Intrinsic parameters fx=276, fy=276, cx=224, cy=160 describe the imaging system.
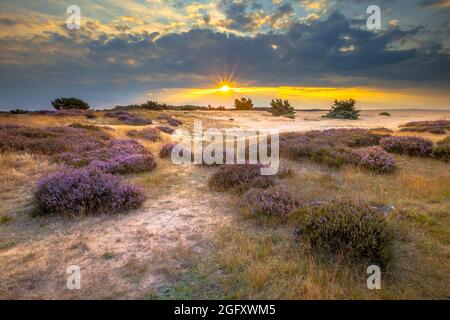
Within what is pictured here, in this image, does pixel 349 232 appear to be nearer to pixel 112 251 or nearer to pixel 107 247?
pixel 112 251

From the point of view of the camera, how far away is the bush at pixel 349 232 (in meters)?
4.36

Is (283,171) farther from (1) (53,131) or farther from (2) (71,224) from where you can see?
(1) (53,131)

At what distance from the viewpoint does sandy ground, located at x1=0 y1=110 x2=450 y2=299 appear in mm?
3879

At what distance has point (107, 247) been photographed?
4.96 m

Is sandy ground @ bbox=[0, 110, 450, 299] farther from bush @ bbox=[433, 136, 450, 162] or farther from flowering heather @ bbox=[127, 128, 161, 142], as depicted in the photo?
flowering heather @ bbox=[127, 128, 161, 142]

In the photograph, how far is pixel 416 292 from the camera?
3738 millimetres

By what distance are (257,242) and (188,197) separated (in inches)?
134

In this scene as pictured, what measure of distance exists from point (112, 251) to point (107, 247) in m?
0.21

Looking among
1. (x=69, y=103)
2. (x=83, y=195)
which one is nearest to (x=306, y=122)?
(x=83, y=195)

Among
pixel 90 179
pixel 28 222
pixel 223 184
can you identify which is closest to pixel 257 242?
pixel 223 184

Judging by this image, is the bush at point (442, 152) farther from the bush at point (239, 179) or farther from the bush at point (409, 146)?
the bush at point (239, 179)

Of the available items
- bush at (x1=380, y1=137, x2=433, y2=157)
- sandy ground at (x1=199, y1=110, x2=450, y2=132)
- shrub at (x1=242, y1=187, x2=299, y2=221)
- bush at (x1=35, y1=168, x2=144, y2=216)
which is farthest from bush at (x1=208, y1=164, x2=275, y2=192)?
sandy ground at (x1=199, y1=110, x2=450, y2=132)

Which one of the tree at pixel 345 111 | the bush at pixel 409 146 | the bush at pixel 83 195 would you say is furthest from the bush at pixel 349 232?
the tree at pixel 345 111

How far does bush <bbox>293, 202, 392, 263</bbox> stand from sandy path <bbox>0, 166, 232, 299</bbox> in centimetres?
200
